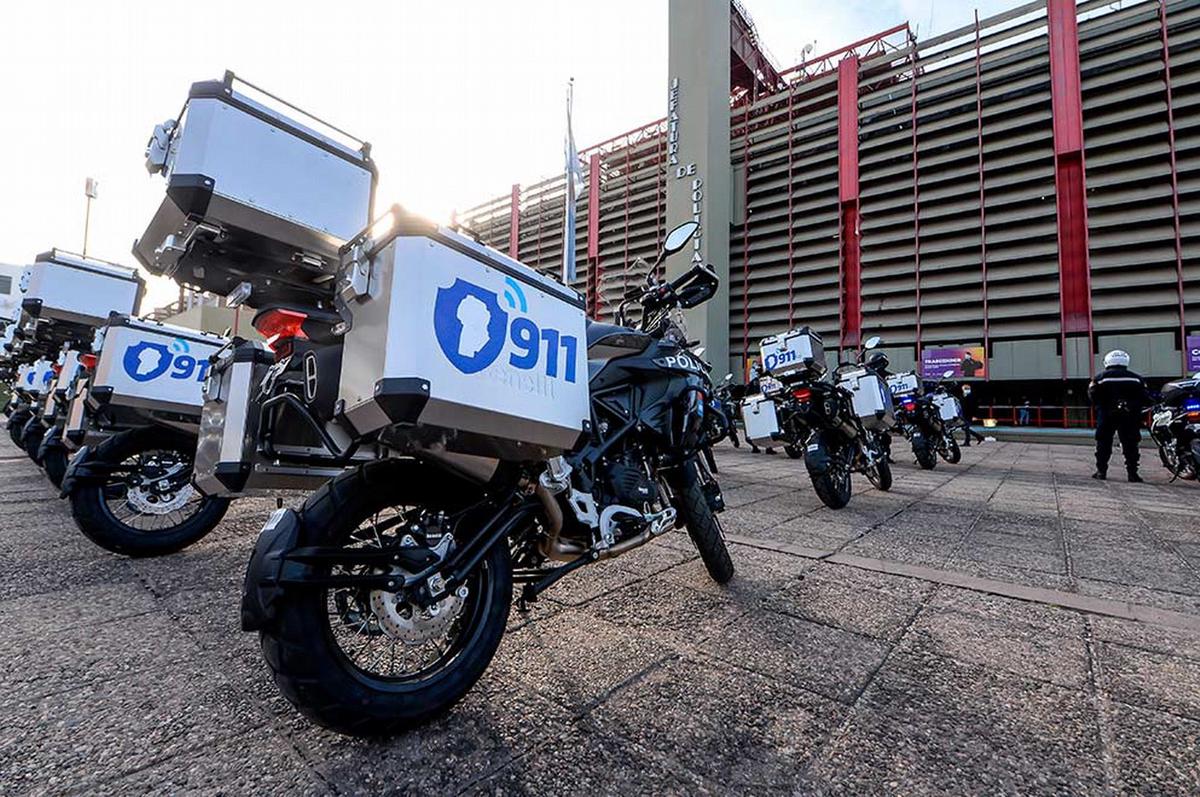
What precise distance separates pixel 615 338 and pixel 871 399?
4.55 metres

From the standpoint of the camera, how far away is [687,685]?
4.97 ft

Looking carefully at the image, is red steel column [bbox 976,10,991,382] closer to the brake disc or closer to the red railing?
the red railing

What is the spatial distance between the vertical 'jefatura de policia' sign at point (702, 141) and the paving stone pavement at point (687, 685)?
16.0 m

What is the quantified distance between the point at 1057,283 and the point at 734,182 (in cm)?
1023

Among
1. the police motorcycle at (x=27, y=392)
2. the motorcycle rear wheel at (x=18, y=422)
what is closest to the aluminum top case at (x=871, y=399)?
the police motorcycle at (x=27, y=392)

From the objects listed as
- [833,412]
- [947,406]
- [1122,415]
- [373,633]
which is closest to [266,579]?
[373,633]

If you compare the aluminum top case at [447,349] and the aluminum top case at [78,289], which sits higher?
the aluminum top case at [78,289]

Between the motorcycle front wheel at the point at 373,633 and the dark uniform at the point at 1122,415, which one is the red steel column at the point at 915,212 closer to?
the dark uniform at the point at 1122,415

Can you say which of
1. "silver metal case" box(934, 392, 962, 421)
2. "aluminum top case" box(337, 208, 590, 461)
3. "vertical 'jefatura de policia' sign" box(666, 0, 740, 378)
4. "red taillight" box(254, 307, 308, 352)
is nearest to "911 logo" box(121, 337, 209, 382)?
A: "red taillight" box(254, 307, 308, 352)

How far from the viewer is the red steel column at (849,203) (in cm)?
1750

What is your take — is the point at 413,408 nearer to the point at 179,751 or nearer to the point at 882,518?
Answer: the point at 179,751

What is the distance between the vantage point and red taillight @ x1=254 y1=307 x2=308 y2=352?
183 cm

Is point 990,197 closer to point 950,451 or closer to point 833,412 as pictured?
point 950,451

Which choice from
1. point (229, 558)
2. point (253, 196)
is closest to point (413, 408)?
point (253, 196)
